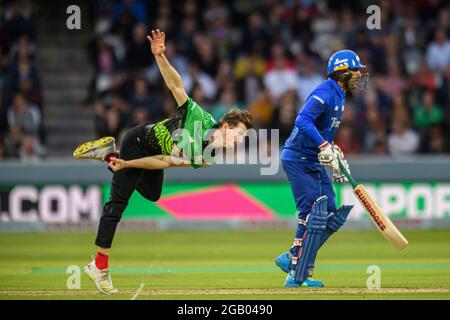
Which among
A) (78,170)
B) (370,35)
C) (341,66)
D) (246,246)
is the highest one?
(370,35)

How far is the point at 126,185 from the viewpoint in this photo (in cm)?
867

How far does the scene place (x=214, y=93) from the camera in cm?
1689

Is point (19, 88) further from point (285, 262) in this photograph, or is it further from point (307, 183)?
point (307, 183)

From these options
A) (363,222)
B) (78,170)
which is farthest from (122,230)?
(363,222)

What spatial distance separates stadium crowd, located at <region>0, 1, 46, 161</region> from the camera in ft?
52.2

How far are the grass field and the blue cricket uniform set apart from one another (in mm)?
856

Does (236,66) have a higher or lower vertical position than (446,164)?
higher

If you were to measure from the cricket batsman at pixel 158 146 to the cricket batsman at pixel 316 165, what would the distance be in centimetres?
59

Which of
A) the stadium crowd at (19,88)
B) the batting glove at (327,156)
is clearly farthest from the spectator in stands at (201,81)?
the batting glove at (327,156)

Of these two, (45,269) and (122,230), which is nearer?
(45,269)

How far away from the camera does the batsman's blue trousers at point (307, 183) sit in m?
8.87

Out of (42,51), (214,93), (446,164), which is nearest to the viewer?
(446,164)

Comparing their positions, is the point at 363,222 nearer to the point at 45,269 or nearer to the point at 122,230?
the point at 122,230

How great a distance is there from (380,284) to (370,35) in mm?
9017
